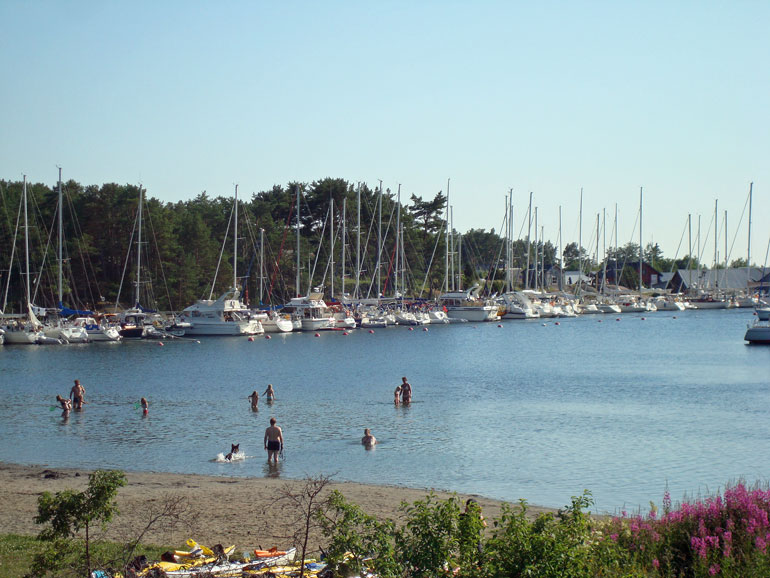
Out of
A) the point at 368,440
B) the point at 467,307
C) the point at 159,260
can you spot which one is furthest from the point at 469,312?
the point at 368,440

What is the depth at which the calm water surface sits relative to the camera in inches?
1071

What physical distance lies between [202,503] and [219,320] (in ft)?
219

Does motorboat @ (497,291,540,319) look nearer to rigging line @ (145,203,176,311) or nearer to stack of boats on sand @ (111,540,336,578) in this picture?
rigging line @ (145,203,176,311)

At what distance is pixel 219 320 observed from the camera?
87438 millimetres

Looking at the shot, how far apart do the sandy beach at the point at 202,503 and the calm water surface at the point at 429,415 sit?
1.82 m

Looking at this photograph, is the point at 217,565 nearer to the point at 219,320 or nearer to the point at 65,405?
the point at 65,405

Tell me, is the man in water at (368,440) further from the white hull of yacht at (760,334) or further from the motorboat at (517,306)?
the motorboat at (517,306)

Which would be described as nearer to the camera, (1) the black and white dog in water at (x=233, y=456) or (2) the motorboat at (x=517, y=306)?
(1) the black and white dog in water at (x=233, y=456)

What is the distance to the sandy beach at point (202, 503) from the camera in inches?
711

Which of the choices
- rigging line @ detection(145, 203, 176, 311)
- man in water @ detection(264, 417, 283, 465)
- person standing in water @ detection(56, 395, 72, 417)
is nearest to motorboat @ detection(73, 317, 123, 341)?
rigging line @ detection(145, 203, 176, 311)

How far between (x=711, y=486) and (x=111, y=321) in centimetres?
7281

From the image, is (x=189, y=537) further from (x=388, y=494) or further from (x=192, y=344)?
(x=192, y=344)

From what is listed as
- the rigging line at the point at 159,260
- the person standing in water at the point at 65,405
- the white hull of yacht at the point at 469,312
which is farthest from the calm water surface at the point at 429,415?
the white hull of yacht at the point at 469,312

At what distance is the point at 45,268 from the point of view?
294ft
